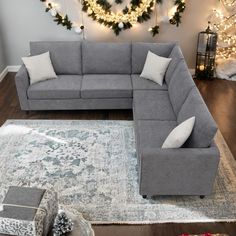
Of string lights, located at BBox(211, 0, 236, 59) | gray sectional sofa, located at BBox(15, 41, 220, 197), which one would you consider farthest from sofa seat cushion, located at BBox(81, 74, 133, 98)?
string lights, located at BBox(211, 0, 236, 59)

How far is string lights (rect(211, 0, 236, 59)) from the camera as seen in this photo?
5059 mm

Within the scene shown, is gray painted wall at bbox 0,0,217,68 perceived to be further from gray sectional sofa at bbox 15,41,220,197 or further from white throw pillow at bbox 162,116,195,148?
white throw pillow at bbox 162,116,195,148

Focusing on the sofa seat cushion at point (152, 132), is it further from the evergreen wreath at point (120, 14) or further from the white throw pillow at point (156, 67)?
the evergreen wreath at point (120, 14)

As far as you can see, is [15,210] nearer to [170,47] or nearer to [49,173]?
[49,173]

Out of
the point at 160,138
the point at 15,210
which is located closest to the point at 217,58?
the point at 160,138

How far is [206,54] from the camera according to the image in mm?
5215

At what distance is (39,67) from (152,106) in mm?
1687

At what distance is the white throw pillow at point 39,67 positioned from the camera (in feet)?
13.6

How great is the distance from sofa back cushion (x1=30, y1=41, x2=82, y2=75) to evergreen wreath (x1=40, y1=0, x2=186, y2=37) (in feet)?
2.64

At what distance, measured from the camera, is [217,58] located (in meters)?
5.47

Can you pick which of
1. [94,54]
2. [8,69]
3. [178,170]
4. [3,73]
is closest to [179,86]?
[178,170]

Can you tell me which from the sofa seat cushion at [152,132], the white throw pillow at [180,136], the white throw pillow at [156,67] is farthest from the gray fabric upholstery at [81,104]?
the white throw pillow at [180,136]

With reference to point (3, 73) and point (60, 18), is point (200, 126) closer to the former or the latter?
point (60, 18)

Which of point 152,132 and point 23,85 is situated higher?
point 23,85
